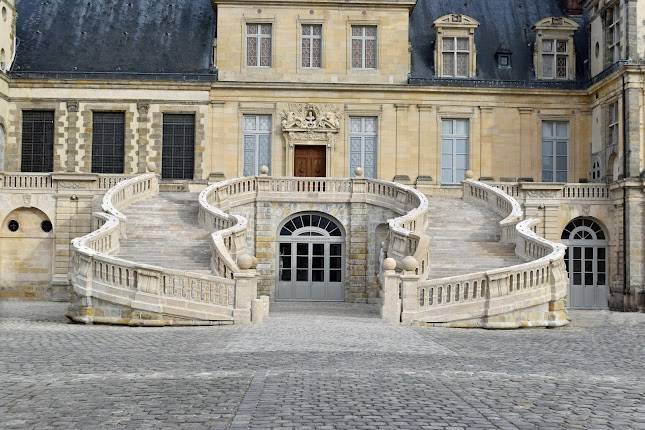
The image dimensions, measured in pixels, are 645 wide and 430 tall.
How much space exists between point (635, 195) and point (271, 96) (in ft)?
46.2

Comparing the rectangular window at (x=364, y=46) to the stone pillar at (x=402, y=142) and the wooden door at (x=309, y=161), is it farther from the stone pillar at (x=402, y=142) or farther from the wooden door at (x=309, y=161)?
the wooden door at (x=309, y=161)

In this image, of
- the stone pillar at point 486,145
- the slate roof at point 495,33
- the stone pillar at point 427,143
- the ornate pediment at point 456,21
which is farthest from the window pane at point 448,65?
the stone pillar at point 486,145

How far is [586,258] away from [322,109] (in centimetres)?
1150

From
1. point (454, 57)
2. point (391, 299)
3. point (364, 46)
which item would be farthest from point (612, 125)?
point (391, 299)

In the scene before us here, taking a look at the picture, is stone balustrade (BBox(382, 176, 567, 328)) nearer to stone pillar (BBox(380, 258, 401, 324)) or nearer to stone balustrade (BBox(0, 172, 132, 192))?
stone pillar (BBox(380, 258, 401, 324))

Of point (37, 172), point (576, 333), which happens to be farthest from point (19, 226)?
point (576, 333)

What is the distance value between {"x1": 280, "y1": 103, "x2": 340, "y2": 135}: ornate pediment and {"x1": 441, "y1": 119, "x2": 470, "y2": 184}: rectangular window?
4.39 meters

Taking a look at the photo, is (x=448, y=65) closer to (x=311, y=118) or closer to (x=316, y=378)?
(x=311, y=118)

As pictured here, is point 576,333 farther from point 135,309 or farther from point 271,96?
point 271,96

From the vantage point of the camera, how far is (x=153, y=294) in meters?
20.7

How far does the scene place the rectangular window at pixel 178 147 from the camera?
35.7 meters

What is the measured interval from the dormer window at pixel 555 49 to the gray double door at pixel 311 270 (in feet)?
40.9

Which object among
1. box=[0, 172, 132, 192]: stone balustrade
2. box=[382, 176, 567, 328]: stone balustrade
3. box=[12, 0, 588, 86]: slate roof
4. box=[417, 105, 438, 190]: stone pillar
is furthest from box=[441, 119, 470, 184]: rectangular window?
box=[382, 176, 567, 328]: stone balustrade

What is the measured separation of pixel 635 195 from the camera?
31.9 m
